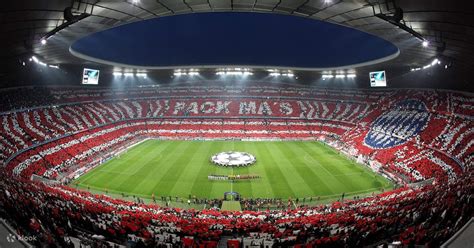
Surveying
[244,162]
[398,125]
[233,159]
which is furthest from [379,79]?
[233,159]

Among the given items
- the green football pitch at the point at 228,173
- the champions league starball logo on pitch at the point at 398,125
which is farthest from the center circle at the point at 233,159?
the champions league starball logo on pitch at the point at 398,125

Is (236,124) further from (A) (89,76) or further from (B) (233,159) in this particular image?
(A) (89,76)

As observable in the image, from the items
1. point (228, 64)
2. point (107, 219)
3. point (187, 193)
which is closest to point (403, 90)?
point (228, 64)

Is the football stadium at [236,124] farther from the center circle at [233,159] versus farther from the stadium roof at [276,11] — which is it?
the center circle at [233,159]

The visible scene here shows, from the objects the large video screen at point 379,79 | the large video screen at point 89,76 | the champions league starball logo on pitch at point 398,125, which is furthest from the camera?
the large video screen at point 89,76

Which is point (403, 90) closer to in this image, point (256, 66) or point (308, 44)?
point (308, 44)

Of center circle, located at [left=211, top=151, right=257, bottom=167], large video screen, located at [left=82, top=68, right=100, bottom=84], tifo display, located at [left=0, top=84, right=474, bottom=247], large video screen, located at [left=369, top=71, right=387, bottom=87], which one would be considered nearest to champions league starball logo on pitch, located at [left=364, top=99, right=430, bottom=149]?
tifo display, located at [left=0, top=84, right=474, bottom=247]
